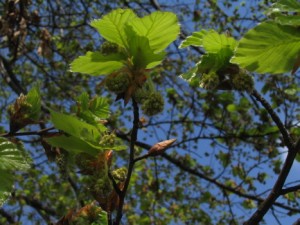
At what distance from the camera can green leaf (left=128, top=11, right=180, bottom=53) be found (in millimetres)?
1196

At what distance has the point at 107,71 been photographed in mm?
1290

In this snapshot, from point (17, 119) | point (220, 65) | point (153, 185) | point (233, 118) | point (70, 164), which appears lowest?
point (70, 164)

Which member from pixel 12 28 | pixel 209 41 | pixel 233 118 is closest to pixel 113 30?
pixel 209 41

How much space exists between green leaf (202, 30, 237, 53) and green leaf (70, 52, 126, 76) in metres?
0.25

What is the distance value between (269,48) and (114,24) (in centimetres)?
42

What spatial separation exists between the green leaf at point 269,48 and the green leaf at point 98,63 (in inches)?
13.0

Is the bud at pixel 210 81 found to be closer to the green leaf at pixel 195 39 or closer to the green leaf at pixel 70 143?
the green leaf at pixel 195 39

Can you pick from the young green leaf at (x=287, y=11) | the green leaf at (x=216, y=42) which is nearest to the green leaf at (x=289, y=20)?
the young green leaf at (x=287, y=11)

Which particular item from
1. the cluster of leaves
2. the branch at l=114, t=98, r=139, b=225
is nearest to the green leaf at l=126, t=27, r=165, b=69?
the cluster of leaves

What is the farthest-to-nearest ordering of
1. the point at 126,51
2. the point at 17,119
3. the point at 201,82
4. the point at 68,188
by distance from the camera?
the point at 68,188 < the point at 17,119 < the point at 201,82 < the point at 126,51

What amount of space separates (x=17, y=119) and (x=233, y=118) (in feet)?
12.7

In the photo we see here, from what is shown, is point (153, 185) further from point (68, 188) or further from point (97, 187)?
point (97, 187)

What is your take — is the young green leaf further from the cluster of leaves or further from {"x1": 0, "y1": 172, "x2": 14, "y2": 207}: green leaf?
{"x1": 0, "y1": 172, "x2": 14, "y2": 207}: green leaf

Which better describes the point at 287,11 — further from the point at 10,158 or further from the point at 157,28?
the point at 10,158
